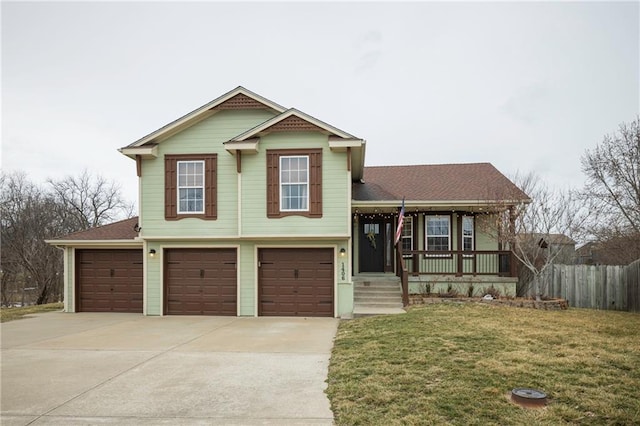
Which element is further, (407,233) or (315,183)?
(407,233)

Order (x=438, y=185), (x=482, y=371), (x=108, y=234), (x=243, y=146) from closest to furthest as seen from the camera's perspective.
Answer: (x=482, y=371) < (x=243, y=146) < (x=108, y=234) < (x=438, y=185)

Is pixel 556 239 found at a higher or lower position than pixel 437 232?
lower

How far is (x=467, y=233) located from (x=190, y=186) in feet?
32.5

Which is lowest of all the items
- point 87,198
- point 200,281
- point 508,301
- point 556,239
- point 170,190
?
point 508,301

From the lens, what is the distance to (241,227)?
1400 cm

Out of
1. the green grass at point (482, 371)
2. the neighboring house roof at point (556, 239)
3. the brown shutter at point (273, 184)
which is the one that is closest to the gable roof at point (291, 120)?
the brown shutter at point (273, 184)

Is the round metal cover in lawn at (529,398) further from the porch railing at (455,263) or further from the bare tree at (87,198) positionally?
the bare tree at (87,198)

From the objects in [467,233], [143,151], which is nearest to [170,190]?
[143,151]

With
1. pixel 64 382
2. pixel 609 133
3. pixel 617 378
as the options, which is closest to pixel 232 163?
pixel 64 382

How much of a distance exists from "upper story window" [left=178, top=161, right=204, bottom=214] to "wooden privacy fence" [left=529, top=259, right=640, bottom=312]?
1157 centimetres

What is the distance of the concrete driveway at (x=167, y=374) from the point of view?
5.51m

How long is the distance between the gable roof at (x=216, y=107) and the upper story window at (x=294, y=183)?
1.72 metres

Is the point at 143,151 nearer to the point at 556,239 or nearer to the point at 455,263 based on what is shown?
the point at 455,263

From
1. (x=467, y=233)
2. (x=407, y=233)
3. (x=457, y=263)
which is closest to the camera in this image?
(x=457, y=263)
